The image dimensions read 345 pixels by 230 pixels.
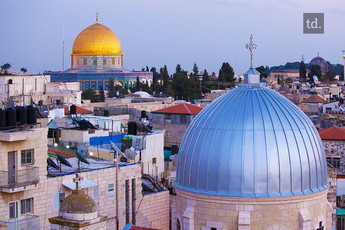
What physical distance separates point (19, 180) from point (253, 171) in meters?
6.08

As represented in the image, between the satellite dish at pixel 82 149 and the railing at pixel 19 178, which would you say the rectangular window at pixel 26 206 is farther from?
the satellite dish at pixel 82 149

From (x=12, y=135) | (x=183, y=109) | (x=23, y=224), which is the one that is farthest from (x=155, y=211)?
(x=183, y=109)

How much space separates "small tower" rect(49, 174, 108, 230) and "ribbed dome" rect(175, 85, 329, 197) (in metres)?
2.75

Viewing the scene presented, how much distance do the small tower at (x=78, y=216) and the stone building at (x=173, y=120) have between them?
28.0 meters

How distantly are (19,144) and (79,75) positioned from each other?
82.7 m

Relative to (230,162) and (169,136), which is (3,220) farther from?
(169,136)

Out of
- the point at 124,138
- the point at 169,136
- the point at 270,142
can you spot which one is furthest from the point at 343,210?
the point at 169,136

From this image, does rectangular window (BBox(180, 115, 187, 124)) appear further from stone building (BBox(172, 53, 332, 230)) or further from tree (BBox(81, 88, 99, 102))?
tree (BBox(81, 88, 99, 102))

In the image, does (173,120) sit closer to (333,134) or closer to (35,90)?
(333,134)

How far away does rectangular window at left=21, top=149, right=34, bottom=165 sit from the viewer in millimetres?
19297

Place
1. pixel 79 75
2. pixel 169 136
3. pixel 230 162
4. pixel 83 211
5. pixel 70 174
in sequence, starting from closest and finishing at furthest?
pixel 83 211
pixel 230 162
pixel 70 174
pixel 169 136
pixel 79 75

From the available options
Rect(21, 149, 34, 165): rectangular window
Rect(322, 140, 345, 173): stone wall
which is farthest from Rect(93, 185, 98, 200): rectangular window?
Result: Rect(322, 140, 345, 173): stone wall

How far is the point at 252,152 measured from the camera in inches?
615

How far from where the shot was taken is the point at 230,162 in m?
15.6
